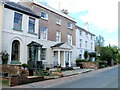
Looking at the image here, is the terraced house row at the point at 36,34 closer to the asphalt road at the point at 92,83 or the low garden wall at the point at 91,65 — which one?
the low garden wall at the point at 91,65

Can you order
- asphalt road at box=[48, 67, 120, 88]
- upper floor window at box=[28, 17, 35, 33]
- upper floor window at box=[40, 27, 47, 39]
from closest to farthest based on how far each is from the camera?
1. asphalt road at box=[48, 67, 120, 88]
2. upper floor window at box=[28, 17, 35, 33]
3. upper floor window at box=[40, 27, 47, 39]

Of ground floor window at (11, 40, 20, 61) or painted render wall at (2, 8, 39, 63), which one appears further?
ground floor window at (11, 40, 20, 61)

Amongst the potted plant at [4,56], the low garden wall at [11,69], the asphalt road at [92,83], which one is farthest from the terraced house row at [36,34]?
the asphalt road at [92,83]

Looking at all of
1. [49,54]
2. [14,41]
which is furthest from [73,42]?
[14,41]

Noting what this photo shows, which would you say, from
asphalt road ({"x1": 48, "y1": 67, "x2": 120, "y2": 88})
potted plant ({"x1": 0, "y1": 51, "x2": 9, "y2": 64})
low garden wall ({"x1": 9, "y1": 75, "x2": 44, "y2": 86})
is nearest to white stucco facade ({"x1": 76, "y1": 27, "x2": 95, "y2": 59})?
asphalt road ({"x1": 48, "y1": 67, "x2": 120, "y2": 88})

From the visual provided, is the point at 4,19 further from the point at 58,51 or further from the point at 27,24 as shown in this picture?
the point at 58,51

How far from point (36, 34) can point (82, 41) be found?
1755 centimetres

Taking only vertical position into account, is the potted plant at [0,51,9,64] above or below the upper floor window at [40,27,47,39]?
below

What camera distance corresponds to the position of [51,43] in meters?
24.6

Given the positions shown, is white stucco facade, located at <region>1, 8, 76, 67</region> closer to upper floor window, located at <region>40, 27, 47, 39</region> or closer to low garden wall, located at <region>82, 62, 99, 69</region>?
upper floor window, located at <region>40, 27, 47, 39</region>

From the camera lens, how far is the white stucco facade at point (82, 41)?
3406 cm

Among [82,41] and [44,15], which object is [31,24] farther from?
[82,41]

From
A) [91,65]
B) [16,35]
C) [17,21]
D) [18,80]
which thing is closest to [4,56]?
[16,35]

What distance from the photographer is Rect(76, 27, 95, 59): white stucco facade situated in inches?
1341
